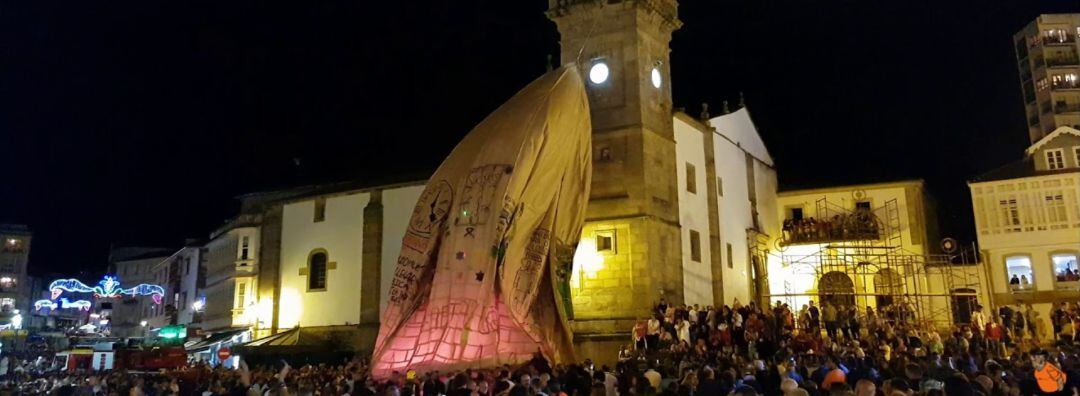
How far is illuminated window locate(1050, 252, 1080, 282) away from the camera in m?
33.7

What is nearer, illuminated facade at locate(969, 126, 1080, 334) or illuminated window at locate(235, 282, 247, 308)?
illuminated facade at locate(969, 126, 1080, 334)

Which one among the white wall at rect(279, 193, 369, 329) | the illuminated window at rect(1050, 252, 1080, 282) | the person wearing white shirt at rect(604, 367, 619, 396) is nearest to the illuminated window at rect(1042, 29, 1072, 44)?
the illuminated window at rect(1050, 252, 1080, 282)

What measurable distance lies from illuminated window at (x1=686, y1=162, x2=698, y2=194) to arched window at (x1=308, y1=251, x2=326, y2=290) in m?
17.8

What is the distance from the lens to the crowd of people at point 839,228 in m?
38.0

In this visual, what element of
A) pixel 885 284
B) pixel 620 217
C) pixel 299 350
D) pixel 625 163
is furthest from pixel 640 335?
pixel 299 350

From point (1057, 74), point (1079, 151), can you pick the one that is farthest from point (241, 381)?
point (1057, 74)

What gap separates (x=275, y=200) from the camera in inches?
1630

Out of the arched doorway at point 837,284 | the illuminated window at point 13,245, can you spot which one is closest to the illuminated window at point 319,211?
the arched doorway at point 837,284

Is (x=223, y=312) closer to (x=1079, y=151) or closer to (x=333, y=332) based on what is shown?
(x=333, y=332)

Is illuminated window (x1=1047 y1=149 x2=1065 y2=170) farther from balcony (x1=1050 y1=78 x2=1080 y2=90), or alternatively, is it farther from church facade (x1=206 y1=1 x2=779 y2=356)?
balcony (x1=1050 y1=78 x2=1080 y2=90)

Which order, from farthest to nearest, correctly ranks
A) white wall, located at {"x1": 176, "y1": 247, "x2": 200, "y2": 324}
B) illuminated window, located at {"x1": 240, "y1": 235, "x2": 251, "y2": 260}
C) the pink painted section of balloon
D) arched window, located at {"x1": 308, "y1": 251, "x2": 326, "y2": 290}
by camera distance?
white wall, located at {"x1": 176, "y1": 247, "x2": 200, "y2": 324} → illuminated window, located at {"x1": 240, "y1": 235, "x2": 251, "y2": 260} → arched window, located at {"x1": 308, "y1": 251, "x2": 326, "y2": 290} → the pink painted section of balloon

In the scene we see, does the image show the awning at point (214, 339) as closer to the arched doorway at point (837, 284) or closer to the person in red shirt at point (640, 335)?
the person in red shirt at point (640, 335)

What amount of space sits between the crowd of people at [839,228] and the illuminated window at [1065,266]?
7.16 metres

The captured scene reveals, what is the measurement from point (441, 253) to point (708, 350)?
8.62m
